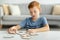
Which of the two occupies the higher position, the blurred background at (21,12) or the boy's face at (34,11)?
the boy's face at (34,11)

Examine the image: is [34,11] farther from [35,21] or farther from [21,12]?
[21,12]

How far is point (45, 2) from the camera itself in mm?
5316

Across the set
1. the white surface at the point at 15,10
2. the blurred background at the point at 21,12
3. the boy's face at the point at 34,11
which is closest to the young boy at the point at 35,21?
the boy's face at the point at 34,11

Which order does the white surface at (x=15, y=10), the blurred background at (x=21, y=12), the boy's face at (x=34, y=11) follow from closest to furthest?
the boy's face at (x=34, y=11) < the blurred background at (x=21, y=12) < the white surface at (x=15, y=10)

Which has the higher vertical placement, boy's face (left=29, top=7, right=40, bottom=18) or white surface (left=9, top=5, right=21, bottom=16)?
boy's face (left=29, top=7, right=40, bottom=18)

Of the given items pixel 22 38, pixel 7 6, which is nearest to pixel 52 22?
pixel 7 6

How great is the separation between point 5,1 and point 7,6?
1.38 ft

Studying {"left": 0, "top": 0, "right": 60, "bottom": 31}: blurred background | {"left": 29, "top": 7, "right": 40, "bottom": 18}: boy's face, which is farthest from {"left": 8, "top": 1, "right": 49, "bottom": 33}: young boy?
{"left": 0, "top": 0, "right": 60, "bottom": 31}: blurred background

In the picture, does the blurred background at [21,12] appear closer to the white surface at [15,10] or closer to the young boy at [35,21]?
the white surface at [15,10]

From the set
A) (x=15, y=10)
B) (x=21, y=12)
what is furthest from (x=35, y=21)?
(x=21, y=12)

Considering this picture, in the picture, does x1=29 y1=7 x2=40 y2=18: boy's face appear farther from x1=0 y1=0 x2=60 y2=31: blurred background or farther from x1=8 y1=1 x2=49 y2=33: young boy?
x1=0 y1=0 x2=60 y2=31: blurred background

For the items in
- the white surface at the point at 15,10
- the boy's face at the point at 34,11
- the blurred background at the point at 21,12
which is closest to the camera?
the boy's face at the point at 34,11

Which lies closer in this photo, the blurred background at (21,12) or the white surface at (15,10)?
the blurred background at (21,12)

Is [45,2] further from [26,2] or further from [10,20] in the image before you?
[10,20]
